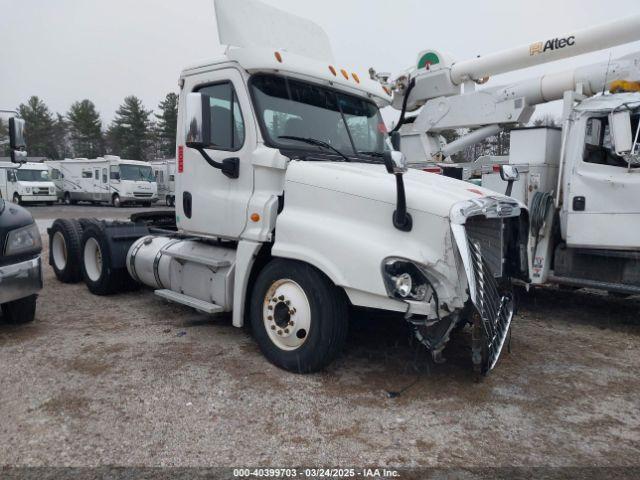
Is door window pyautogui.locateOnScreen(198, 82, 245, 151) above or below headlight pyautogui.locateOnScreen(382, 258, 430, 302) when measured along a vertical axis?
above

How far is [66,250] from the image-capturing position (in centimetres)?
762

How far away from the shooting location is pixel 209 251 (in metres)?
5.43

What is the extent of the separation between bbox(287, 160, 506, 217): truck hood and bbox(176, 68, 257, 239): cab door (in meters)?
0.60

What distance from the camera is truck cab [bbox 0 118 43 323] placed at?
4910mm

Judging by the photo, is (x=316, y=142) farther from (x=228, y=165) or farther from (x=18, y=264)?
(x=18, y=264)

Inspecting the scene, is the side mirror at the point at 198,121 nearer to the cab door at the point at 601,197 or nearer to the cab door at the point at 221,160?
the cab door at the point at 221,160

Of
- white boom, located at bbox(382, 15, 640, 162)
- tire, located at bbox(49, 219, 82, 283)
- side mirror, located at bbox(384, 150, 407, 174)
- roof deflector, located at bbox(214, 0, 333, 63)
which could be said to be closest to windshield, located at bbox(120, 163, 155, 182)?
tire, located at bbox(49, 219, 82, 283)

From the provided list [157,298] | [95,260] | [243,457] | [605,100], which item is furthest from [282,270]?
[605,100]

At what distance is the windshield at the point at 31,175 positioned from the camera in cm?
2966

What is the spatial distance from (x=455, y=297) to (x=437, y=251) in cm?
35

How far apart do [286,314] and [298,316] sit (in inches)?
6.2

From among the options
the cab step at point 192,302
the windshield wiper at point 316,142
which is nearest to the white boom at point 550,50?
the windshield wiper at point 316,142

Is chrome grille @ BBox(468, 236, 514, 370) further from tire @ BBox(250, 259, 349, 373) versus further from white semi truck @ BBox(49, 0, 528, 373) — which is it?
tire @ BBox(250, 259, 349, 373)

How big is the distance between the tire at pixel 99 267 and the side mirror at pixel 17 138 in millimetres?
1328
